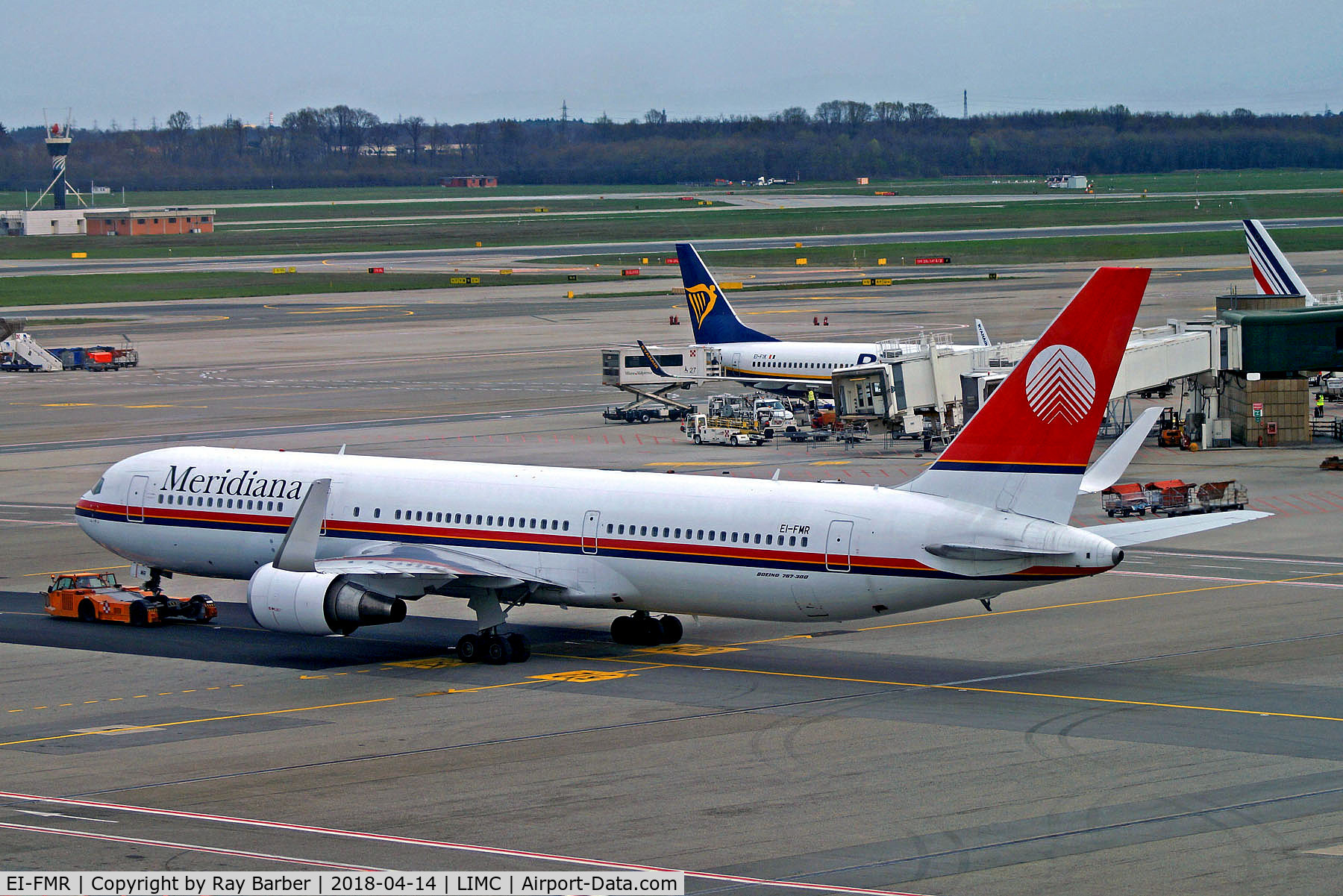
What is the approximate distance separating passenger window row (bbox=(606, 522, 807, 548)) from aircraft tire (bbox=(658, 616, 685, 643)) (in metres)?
3.48

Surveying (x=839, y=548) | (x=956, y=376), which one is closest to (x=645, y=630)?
(x=839, y=548)

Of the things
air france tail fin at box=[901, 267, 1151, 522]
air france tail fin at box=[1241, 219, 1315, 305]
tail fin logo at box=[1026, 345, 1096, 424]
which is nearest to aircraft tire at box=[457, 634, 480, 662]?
air france tail fin at box=[901, 267, 1151, 522]

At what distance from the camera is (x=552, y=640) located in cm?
4128

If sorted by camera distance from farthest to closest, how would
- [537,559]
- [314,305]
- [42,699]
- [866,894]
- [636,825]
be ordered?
[314,305], [537,559], [42,699], [636,825], [866,894]

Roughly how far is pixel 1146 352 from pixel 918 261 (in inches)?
4582

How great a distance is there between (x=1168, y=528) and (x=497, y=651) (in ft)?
48.7


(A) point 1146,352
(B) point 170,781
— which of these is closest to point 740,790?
(B) point 170,781

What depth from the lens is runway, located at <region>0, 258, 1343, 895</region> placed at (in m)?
24.4

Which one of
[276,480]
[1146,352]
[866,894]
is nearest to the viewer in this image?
[866,894]

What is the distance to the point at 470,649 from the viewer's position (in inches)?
1529

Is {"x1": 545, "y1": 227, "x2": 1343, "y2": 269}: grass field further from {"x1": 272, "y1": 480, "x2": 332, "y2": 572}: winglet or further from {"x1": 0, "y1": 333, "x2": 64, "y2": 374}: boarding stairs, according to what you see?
{"x1": 272, "y1": 480, "x2": 332, "y2": 572}: winglet

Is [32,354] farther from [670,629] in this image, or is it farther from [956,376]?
[670,629]

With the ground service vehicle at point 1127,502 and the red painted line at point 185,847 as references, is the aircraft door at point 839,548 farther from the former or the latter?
the ground service vehicle at point 1127,502

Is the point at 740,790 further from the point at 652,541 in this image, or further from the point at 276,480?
the point at 276,480
